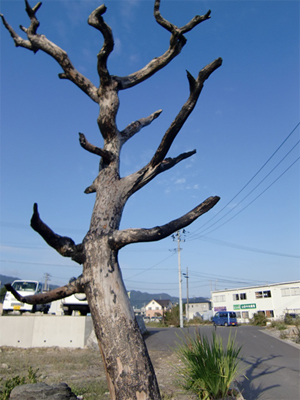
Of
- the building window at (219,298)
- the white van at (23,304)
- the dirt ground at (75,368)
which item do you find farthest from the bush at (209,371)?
the building window at (219,298)

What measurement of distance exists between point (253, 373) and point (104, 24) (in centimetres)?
895

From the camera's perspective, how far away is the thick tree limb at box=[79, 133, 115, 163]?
2.82m

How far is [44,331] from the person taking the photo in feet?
40.3

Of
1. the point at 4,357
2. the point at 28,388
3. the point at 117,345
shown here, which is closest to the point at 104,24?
the point at 117,345

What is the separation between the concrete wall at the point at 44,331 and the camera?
1210 centimetres

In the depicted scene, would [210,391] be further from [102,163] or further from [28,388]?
[102,163]

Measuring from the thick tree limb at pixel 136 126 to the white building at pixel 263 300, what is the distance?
41460mm

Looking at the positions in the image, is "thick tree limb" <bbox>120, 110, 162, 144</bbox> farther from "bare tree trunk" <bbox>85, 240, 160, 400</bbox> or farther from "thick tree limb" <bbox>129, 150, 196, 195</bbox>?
"bare tree trunk" <bbox>85, 240, 160, 400</bbox>

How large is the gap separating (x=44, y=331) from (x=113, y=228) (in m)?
11.4

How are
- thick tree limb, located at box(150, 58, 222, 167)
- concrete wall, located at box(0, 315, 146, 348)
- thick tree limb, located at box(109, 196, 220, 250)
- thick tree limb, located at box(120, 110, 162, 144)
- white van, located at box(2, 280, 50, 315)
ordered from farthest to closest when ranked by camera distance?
1. white van, located at box(2, 280, 50, 315)
2. concrete wall, located at box(0, 315, 146, 348)
3. thick tree limb, located at box(120, 110, 162, 144)
4. thick tree limb, located at box(150, 58, 222, 167)
5. thick tree limb, located at box(109, 196, 220, 250)

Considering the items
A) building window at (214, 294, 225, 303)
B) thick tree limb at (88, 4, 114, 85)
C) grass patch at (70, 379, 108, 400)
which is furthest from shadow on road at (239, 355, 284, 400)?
building window at (214, 294, 225, 303)

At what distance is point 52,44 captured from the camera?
4098 mm

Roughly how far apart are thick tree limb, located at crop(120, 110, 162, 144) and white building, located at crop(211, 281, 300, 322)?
41460 mm

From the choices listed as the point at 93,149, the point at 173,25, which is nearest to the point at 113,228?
the point at 93,149
